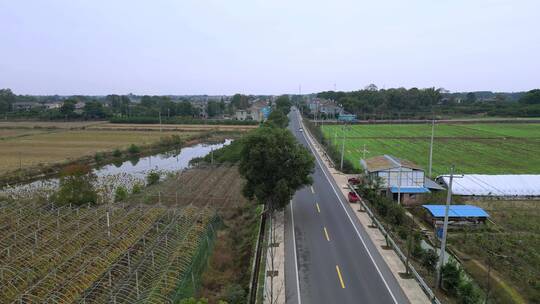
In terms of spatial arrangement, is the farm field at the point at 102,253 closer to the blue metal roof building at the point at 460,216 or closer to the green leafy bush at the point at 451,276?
the green leafy bush at the point at 451,276

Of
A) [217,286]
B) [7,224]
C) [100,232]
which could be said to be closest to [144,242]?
[100,232]

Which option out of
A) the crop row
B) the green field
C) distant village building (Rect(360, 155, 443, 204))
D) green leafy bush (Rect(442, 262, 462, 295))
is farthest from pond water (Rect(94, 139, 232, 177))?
green leafy bush (Rect(442, 262, 462, 295))

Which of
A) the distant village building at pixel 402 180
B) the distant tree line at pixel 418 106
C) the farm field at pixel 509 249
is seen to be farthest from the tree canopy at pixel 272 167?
the distant tree line at pixel 418 106

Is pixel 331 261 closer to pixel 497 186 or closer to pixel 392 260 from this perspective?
pixel 392 260

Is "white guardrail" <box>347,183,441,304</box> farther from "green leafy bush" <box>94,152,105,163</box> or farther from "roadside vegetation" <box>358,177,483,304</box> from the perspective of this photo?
"green leafy bush" <box>94,152,105,163</box>

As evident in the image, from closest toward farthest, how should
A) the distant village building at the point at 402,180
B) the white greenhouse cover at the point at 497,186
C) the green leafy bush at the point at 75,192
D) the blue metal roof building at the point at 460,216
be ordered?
the blue metal roof building at the point at 460,216, the green leafy bush at the point at 75,192, the distant village building at the point at 402,180, the white greenhouse cover at the point at 497,186

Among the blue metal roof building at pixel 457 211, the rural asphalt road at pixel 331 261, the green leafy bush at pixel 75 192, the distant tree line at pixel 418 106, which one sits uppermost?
the distant tree line at pixel 418 106

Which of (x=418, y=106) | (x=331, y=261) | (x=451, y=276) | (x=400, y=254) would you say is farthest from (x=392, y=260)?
(x=418, y=106)
